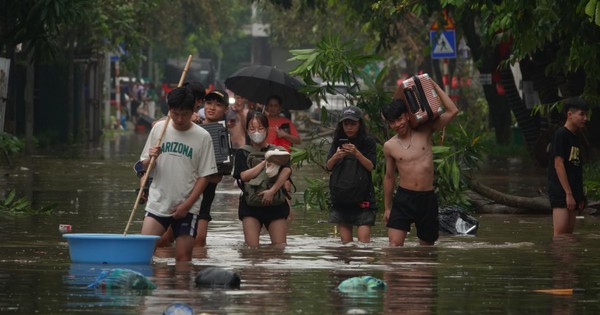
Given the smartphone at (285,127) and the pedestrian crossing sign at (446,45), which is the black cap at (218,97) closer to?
the smartphone at (285,127)

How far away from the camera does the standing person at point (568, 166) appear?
49.9ft

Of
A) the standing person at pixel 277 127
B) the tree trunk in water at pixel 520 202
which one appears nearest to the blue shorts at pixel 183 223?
the standing person at pixel 277 127

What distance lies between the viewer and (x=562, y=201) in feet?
50.4

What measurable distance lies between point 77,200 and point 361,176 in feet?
24.1

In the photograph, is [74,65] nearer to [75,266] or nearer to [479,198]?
[479,198]

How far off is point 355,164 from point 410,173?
0.95m

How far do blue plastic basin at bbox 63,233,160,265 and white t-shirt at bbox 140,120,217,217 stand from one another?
1.51 ft

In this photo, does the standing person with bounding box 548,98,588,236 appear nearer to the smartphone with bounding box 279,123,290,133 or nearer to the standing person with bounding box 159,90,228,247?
the smartphone with bounding box 279,123,290,133

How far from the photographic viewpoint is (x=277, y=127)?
16.7m

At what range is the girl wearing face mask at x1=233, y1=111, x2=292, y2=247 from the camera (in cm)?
1422

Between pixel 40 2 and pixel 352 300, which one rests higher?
pixel 40 2

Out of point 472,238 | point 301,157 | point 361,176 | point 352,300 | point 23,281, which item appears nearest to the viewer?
point 352,300

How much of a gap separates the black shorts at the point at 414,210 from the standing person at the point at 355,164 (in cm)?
73

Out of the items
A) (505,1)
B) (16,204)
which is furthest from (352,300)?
(16,204)
